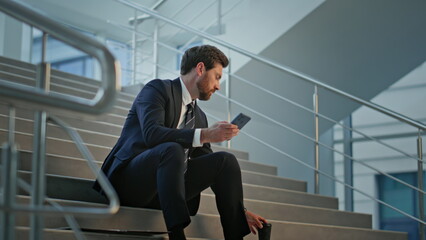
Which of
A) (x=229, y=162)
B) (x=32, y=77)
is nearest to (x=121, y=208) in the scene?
(x=229, y=162)

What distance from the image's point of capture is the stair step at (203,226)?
2.04m

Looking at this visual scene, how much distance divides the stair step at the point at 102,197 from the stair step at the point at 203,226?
0.33 ft

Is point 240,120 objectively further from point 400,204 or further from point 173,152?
point 400,204

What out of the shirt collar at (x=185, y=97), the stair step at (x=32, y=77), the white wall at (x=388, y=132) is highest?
the white wall at (x=388, y=132)

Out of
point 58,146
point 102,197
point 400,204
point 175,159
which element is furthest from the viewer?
point 400,204

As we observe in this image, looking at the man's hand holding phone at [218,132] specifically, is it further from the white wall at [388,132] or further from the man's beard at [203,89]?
the white wall at [388,132]

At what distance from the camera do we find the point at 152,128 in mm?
2121

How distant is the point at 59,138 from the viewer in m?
2.79

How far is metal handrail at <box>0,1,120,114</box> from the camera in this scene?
110cm

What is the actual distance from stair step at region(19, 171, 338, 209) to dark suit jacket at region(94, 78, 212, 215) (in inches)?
4.7

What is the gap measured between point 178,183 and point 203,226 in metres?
0.49

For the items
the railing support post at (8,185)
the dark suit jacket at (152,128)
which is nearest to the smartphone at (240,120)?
the dark suit jacket at (152,128)

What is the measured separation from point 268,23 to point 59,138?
2170 millimetres

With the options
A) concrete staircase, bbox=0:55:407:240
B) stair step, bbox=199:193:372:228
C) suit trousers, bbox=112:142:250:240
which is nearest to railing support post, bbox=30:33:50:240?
concrete staircase, bbox=0:55:407:240
